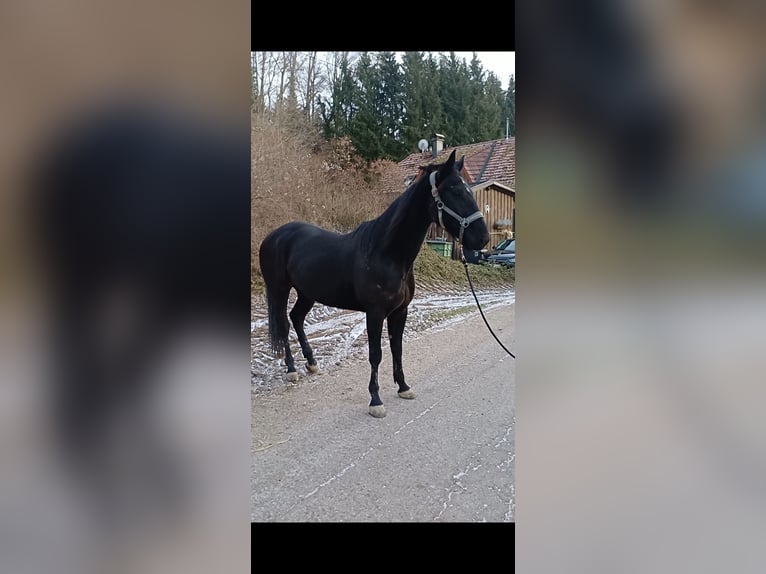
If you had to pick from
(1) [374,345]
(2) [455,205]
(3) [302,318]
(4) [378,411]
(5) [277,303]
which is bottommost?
(4) [378,411]

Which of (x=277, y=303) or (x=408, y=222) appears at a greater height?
(x=408, y=222)

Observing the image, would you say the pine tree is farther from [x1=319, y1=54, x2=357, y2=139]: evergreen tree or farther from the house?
the house

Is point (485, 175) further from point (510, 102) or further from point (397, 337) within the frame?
point (397, 337)

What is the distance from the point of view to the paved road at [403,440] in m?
2.92

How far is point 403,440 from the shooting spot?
10.3 feet

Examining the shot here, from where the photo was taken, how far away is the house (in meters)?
3.01

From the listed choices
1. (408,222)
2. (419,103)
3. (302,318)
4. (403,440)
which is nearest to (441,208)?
(408,222)

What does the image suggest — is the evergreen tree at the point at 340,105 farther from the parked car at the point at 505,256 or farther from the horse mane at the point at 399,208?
the parked car at the point at 505,256
